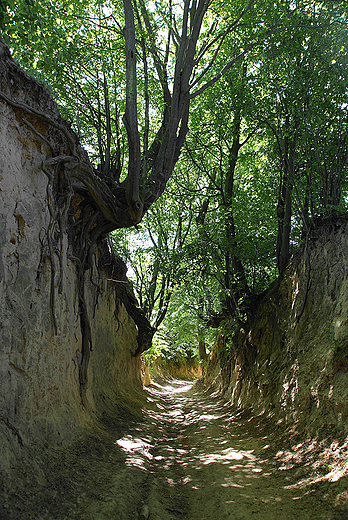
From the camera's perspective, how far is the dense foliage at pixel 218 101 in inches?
236

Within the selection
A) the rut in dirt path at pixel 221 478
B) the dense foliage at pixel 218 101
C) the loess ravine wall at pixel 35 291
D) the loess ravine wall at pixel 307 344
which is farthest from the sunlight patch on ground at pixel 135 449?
the dense foliage at pixel 218 101

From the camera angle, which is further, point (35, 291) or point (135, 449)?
point (135, 449)

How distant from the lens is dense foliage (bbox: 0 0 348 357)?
6.00m

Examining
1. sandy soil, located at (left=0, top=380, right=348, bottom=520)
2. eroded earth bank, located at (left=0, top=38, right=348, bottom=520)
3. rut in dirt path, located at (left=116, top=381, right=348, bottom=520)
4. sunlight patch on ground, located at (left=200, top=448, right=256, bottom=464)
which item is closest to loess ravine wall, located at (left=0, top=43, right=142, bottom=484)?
eroded earth bank, located at (left=0, top=38, right=348, bottom=520)

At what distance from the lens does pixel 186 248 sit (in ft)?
34.0

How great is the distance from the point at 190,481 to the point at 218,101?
885 cm

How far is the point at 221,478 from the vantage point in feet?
14.2

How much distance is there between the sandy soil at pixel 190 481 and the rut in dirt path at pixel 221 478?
0.4 inches

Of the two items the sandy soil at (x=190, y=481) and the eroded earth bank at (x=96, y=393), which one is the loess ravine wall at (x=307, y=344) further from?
the sandy soil at (x=190, y=481)

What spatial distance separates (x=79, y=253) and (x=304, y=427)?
14.5 ft

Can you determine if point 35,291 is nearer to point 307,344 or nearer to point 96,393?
point 96,393

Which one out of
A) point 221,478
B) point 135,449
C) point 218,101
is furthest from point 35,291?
point 218,101

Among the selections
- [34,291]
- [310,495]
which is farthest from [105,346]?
[310,495]

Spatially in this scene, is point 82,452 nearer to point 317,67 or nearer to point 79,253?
point 79,253
